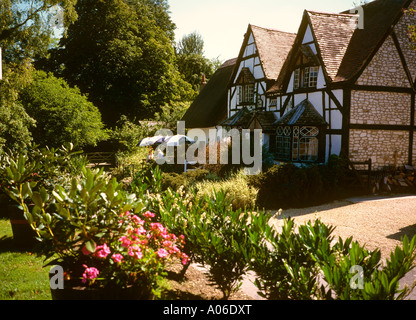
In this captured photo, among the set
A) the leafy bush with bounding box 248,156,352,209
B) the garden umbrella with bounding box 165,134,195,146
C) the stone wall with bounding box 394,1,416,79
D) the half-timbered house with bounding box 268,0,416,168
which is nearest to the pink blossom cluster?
the leafy bush with bounding box 248,156,352,209

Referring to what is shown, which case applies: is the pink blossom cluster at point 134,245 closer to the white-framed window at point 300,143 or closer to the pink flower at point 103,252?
the pink flower at point 103,252

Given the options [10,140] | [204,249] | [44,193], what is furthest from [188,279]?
[10,140]

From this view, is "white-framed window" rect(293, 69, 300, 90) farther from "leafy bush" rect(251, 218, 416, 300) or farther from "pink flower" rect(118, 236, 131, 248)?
"pink flower" rect(118, 236, 131, 248)

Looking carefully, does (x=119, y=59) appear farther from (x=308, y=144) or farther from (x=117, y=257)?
(x=117, y=257)

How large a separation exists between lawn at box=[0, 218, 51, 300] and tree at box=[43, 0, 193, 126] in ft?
76.6

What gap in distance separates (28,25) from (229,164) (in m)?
11.2

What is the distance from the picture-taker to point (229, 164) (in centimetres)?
1508

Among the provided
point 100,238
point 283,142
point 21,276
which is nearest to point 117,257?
point 100,238

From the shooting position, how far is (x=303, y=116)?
14922 millimetres

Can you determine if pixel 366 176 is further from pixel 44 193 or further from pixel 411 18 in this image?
pixel 44 193

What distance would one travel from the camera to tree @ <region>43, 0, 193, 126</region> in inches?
1058

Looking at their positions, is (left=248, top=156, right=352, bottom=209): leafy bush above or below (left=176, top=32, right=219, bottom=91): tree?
below

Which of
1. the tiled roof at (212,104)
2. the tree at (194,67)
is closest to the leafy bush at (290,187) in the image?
the tiled roof at (212,104)

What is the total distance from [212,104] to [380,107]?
12740 millimetres
